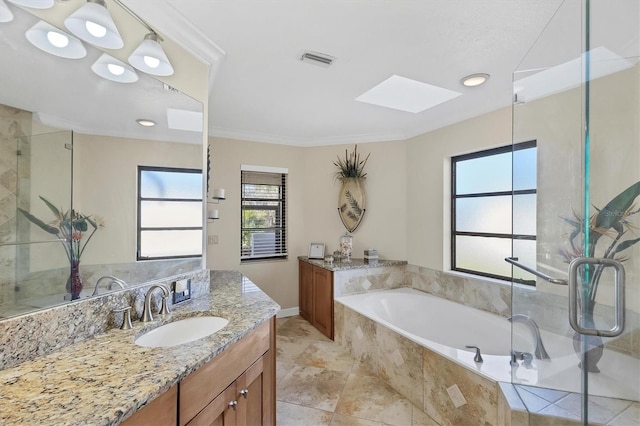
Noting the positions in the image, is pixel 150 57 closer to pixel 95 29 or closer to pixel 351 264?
pixel 95 29

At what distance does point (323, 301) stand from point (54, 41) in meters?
3.06

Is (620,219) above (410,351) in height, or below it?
above

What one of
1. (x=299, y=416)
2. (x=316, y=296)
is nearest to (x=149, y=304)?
(x=299, y=416)

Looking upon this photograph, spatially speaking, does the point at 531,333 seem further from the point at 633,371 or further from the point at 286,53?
the point at 286,53

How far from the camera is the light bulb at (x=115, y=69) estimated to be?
1.31 m

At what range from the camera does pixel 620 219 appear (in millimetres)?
1312

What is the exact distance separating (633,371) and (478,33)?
1.89 m

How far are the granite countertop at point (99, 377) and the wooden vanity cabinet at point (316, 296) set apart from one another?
202 centimetres

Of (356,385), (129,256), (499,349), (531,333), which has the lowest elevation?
(356,385)

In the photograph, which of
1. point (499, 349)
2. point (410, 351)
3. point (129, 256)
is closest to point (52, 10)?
point (129, 256)

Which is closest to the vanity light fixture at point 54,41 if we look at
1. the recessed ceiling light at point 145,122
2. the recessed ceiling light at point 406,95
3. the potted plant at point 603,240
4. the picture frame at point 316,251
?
the recessed ceiling light at point 145,122

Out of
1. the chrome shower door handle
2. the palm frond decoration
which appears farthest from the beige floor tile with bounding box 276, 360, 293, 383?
the palm frond decoration

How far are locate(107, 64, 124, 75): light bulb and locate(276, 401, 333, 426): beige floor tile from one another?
229cm

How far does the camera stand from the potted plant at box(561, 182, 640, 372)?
1.28 meters
